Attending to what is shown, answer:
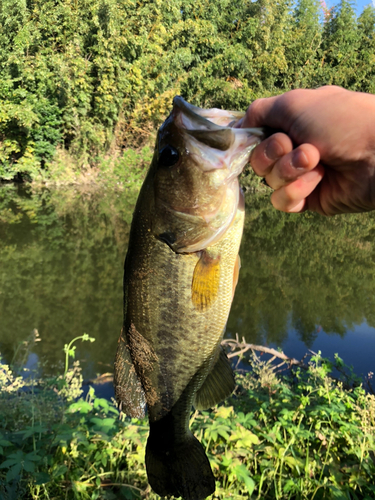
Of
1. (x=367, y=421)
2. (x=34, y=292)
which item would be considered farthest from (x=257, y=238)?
(x=367, y=421)

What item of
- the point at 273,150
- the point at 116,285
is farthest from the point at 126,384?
the point at 116,285

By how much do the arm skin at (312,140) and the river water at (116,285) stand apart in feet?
9.35

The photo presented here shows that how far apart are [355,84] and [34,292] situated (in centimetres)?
2374

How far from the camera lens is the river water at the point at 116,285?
5.02 meters

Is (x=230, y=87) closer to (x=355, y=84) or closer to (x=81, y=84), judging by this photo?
(x=81, y=84)

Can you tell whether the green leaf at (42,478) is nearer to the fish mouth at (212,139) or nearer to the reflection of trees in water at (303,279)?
the fish mouth at (212,139)

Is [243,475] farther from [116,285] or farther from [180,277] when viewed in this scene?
[116,285]

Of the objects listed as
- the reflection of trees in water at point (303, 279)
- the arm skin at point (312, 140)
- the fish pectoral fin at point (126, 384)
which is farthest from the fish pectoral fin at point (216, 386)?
the reflection of trees in water at point (303, 279)

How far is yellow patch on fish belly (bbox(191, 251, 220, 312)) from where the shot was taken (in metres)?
1.42

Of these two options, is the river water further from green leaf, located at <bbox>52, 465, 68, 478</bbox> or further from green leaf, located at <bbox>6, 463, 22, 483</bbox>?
green leaf, located at <bbox>6, 463, 22, 483</bbox>

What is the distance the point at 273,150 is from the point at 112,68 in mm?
16001

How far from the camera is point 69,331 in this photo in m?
5.19

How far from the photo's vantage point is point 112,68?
1533 cm

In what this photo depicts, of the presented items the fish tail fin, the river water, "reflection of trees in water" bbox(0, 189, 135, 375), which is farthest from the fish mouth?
"reflection of trees in water" bbox(0, 189, 135, 375)
